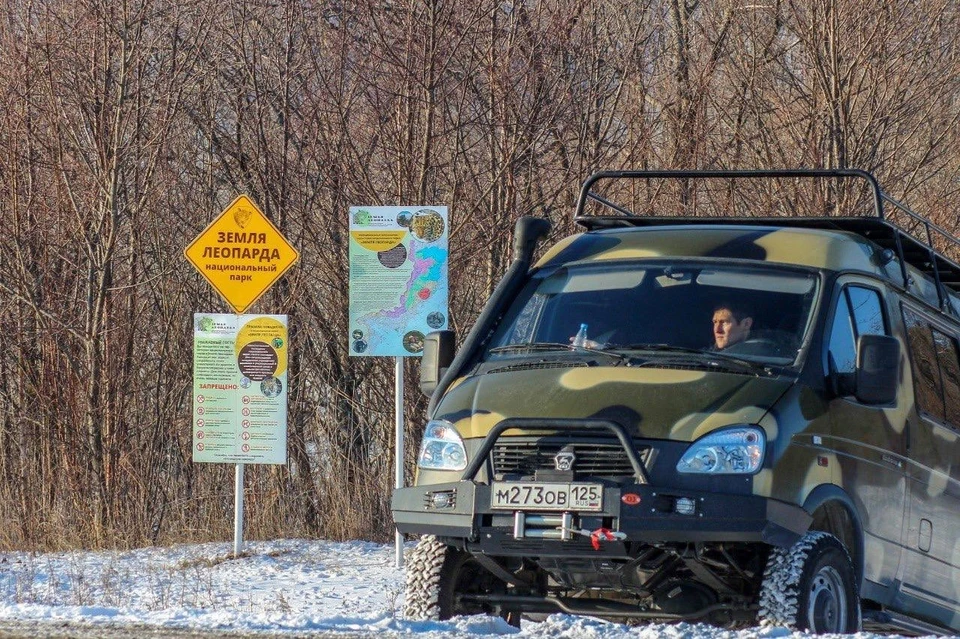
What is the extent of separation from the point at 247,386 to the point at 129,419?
18.3ft

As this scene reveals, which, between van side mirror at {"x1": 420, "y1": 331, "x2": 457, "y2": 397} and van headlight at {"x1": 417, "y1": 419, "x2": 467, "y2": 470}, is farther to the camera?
van side mirror at {"x1": 420, "y1": 331, "x2": 457, "y2": 397}

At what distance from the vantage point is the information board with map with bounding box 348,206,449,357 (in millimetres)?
11812

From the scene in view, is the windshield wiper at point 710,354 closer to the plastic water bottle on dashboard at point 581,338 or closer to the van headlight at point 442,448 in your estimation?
the plastic water bottle on dashboard at point 581,338

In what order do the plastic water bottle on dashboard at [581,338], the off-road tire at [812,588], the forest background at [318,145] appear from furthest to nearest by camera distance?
the forest background at [318,145] → the plastic water bottle on dashboard at [581,338] → the off-road tire at [812,588]

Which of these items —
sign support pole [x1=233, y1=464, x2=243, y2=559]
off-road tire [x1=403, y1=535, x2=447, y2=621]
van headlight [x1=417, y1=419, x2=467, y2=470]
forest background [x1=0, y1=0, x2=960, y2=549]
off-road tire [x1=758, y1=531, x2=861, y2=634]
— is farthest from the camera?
forest background [x1=0, y1=0, x2=960, y2=549]

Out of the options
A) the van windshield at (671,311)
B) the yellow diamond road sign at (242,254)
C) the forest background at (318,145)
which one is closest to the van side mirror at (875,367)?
the van windshield at (671,311)

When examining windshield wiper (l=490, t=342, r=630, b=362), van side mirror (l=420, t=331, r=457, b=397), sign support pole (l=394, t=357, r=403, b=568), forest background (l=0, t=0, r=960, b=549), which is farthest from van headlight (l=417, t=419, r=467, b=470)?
forest background (l=0, t=0, r=960, b=549)

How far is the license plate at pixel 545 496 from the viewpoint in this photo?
601 centimetres

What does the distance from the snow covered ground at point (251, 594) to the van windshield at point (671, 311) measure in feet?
4.88

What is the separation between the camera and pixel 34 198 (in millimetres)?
17328

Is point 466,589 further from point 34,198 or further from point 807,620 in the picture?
point 34,198

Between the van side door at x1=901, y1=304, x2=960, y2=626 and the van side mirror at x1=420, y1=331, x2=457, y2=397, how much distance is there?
96.0 inches

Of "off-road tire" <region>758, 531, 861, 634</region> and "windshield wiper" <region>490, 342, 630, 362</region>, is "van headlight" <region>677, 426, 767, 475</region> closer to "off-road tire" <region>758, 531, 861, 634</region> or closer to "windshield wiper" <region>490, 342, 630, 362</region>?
"off-road tire" <region>758, 531, 861, 634</region>

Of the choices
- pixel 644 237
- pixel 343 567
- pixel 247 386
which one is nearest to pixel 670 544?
pixel 644 237
